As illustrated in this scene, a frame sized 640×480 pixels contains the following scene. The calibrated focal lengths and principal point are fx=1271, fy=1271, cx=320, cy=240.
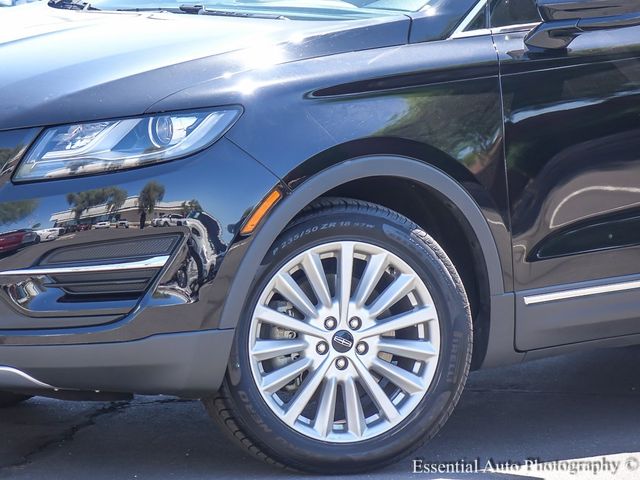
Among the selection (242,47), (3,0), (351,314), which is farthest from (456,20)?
(3,0)

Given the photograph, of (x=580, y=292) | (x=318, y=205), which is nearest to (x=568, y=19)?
(x=580, y=292)

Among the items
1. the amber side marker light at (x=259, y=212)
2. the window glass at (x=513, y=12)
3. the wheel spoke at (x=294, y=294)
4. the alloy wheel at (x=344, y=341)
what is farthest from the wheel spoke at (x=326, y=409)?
the window glass at (x=513, y=12)

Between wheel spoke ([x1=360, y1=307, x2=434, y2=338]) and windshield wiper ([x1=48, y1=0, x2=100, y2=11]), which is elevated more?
windshield wiper ([x1=48, y1=0, x2=100, y2=11])

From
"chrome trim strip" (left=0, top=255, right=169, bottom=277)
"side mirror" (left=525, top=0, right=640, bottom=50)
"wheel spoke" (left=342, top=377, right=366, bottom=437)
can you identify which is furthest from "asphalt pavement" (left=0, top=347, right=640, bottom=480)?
"side mirror" (left=525, top=0, right=640, bottom=50)

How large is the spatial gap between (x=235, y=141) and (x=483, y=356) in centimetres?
106

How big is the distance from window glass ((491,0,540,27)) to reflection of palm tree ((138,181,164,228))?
1.22 meters

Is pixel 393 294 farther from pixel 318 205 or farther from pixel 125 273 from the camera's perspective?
pixel 125 273

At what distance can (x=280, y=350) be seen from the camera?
346 centimetres

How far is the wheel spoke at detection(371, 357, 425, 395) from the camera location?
359cm

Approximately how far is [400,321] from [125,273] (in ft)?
2.71

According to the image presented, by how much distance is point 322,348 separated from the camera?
350cm

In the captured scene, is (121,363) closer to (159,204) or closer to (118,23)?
(159,204)

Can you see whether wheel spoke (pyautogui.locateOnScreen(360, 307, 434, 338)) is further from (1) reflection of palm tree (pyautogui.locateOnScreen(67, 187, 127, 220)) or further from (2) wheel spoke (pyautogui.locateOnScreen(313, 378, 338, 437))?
(1) reflection of palm tree (pyautogui.locateOnScreen(67, 187, 127, 220))

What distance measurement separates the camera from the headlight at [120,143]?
10.4 ft
